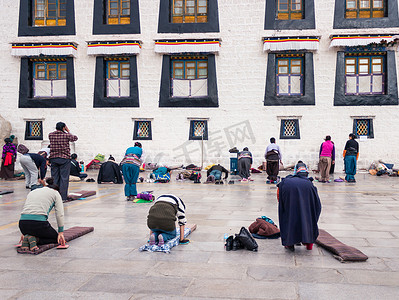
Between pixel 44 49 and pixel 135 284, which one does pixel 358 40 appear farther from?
pixel 135 284

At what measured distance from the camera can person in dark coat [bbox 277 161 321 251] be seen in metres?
5.84

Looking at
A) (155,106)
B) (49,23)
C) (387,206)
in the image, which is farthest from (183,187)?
Result: (49,23)

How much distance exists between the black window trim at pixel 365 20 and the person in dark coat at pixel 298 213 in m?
16.0

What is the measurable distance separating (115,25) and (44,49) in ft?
12.5

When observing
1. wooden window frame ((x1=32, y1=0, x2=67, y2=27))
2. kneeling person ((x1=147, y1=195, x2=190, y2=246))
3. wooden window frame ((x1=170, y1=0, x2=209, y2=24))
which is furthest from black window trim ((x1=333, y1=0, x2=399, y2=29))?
kneeling person ((x1=147, y1=195, x2=190, y2=246))

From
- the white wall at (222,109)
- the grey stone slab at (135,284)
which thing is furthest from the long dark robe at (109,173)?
the grey stone slab at (135,284)

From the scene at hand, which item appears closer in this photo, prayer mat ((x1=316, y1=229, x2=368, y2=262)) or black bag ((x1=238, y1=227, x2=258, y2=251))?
prayer mat ((x1=316, y1=229, x2=368, y2=262))

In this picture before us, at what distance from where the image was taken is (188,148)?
20.7 metres

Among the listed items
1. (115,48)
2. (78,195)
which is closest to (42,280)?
(78,195)

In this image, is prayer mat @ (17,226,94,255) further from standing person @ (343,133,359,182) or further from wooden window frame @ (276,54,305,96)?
wooden window frame @ (276,54,305,96)

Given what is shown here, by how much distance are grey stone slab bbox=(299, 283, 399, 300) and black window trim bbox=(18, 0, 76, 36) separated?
65.6 feet

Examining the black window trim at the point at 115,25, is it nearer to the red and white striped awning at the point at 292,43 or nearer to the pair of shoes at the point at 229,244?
the red and white striped awning at the point at 292,43

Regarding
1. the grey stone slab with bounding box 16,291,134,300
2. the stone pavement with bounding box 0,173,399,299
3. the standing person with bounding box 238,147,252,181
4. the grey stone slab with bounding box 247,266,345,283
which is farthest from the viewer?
the standing person with bounding box 238,147,252,181

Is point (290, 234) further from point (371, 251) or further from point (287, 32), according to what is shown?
point (287, 32)
